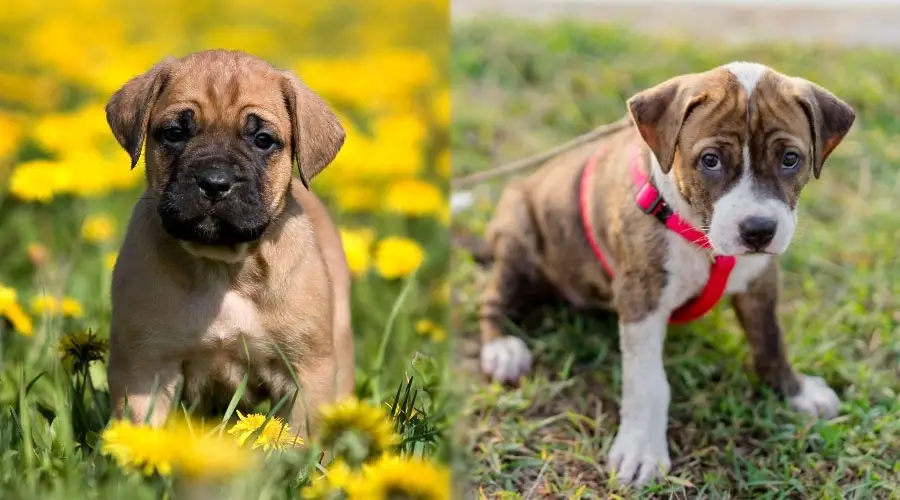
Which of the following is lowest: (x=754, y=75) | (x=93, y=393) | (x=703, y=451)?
(x=703, y=451)

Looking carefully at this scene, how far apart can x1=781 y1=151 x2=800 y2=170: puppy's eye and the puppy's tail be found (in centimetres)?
245

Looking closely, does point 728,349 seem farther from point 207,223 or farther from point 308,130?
point 207,223

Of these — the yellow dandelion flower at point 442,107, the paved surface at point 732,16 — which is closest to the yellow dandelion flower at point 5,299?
the yellow dandelion flower at point 442,107

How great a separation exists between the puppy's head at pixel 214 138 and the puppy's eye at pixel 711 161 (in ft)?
4.49

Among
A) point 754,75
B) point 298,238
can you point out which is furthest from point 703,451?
point 298,238

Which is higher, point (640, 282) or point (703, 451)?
point (640, 282)

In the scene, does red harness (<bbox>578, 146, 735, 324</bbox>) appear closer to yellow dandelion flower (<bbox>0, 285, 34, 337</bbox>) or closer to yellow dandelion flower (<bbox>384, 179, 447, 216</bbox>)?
yellow dandelion flower (<bbox>384, 179, 447, 216</bbox>)

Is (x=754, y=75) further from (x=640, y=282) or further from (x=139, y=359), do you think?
(x=139, y=359)

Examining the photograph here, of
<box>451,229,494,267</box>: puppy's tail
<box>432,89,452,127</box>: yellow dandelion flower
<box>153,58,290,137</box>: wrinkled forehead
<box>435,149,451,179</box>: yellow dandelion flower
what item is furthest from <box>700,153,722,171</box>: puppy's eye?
<box>432,89,452,127</box>: yellow dandelion flower

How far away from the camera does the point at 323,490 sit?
3.14m

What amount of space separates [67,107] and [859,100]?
5.12 metres

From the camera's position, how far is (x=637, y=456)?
3957 millimetres

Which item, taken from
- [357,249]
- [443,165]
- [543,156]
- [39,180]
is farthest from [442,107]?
[39,180]

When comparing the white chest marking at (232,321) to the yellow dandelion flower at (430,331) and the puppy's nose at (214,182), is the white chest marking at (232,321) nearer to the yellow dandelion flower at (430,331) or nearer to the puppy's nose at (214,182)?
the puppy's nose at (214,182)
